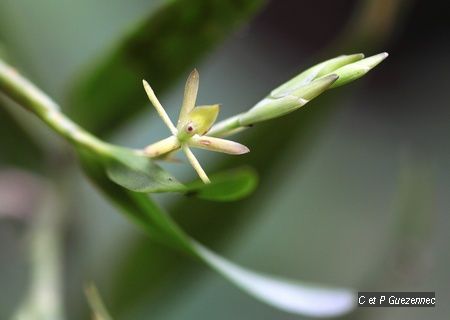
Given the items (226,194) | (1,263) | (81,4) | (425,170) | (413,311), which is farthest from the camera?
(81,4)

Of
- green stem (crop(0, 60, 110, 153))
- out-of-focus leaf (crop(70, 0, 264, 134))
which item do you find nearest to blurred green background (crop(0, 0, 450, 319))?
out-of-focus leaf (crop(70, 0, 264, 134))

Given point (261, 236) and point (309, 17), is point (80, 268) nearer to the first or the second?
point (261, 236)

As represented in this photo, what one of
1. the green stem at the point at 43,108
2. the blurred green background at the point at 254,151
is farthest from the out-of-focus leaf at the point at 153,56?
the green stem at the point at 43,108

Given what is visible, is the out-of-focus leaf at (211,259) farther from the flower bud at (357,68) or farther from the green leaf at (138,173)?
the flower bud at (357,68)

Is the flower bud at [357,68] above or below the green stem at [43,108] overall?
below

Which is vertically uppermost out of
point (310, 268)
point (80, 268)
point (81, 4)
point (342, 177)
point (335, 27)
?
point (335, 27)

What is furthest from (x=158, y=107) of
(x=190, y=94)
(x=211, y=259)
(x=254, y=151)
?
(x=254, y=151)

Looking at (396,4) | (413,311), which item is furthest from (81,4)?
(413,311)

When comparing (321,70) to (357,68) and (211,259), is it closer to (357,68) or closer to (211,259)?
(357,68)
